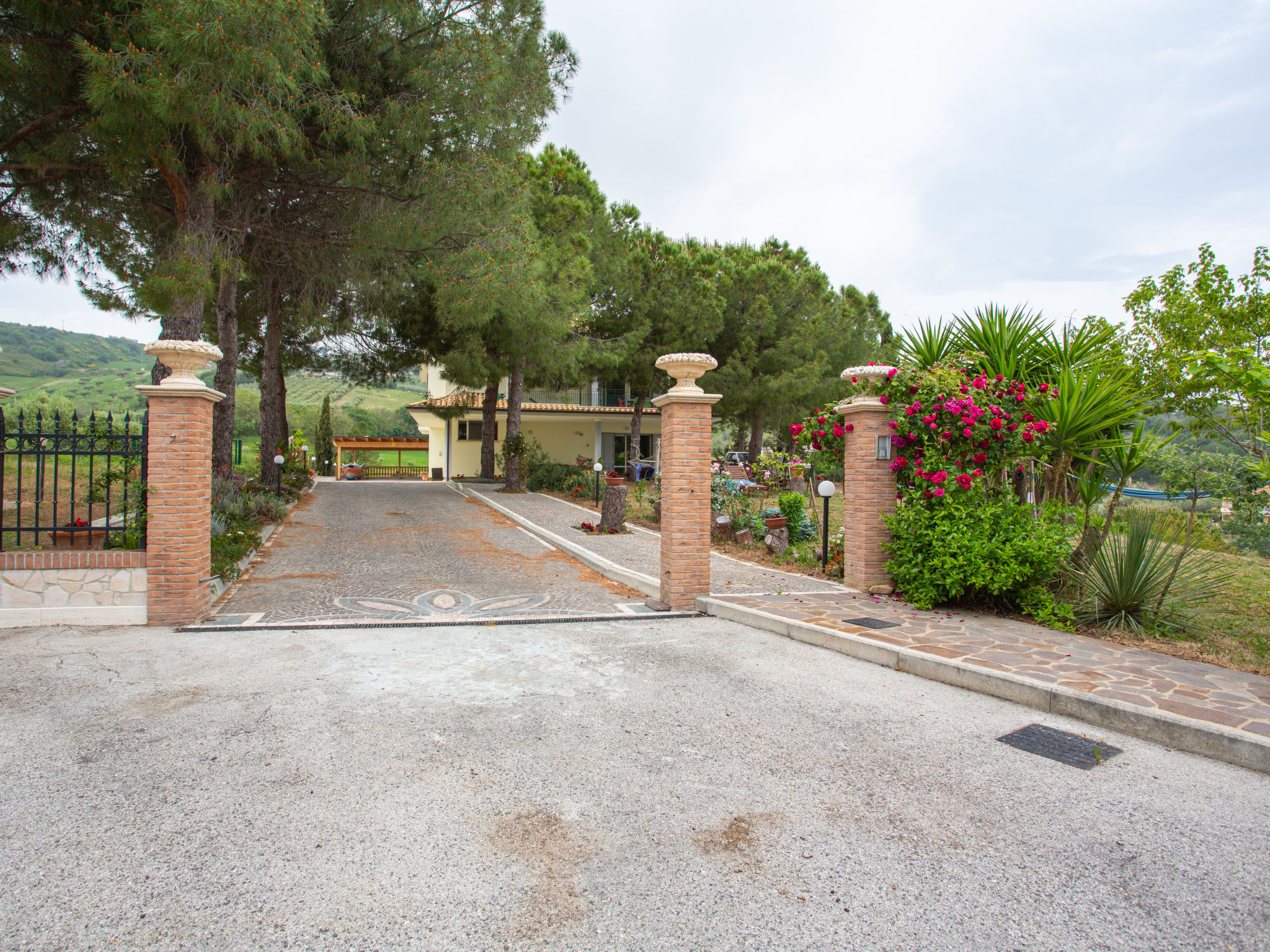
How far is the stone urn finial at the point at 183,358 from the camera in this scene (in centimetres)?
564

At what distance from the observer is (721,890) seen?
2.24 metres

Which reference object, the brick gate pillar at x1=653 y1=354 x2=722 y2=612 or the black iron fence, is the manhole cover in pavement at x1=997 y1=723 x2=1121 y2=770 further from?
the black iron fence

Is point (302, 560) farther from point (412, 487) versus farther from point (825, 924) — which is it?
point (412, 487)

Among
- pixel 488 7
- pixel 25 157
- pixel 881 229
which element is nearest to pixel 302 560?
pixel 25 157

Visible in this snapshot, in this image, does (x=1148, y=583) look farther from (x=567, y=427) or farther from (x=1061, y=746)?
(x=567, y=427)

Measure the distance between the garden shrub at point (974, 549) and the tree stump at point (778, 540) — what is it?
3.29 metres

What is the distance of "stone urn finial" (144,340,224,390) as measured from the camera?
5.64 metres

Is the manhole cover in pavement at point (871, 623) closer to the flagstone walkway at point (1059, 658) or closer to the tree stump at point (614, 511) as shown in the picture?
the flagstone walkway at point (1059, 658)

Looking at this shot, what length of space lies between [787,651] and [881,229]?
33.8ft

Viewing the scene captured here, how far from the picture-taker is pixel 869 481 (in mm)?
6941

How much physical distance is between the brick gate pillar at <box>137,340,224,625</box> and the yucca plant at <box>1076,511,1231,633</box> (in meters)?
7.82

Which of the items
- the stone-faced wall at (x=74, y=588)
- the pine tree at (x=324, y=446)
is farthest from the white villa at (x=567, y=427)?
the stone-faced wall at (x=74, y=588)

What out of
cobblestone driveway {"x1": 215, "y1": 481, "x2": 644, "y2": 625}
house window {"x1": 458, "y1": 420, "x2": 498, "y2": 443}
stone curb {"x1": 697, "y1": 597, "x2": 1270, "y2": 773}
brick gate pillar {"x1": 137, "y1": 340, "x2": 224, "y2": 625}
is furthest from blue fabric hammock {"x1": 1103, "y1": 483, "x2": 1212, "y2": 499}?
house window {"x1": 458, "y1": 420, "x2": 498, "y2": 443}

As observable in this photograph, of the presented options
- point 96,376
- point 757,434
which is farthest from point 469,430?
point 96,376
